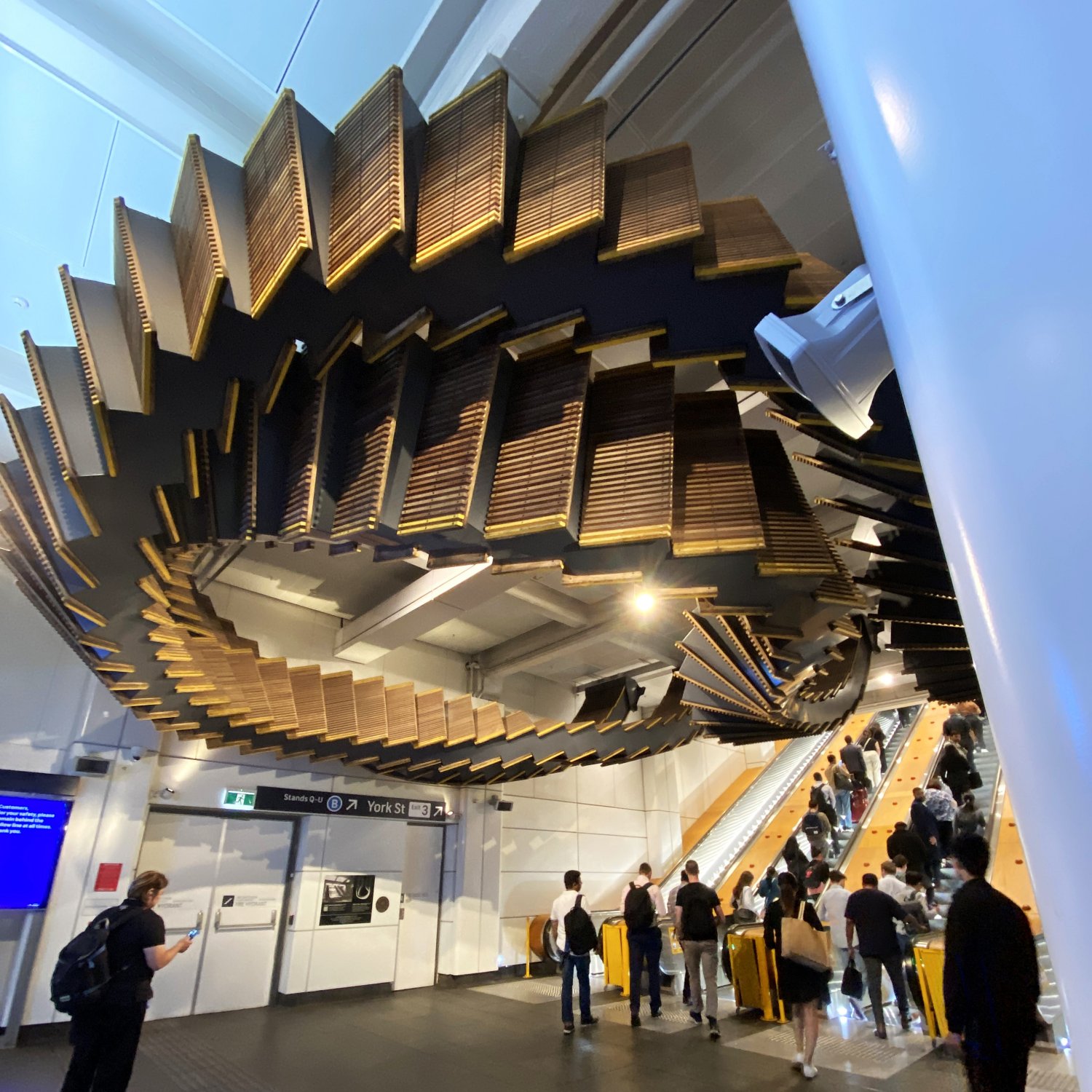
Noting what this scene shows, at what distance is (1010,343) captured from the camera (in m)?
0.53

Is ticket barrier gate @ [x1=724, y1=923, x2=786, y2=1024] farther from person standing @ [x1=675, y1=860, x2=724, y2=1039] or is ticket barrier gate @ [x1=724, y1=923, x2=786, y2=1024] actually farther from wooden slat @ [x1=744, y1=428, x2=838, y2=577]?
wooden slat @ [x1=744, y1=428, x2=838, y2=577]

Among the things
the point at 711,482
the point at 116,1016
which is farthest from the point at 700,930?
the point at 711,482

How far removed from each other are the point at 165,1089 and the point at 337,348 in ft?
18.9

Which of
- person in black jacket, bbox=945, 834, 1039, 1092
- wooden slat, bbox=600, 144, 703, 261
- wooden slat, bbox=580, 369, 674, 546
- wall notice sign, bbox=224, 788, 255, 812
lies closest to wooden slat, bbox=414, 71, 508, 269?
wooden slat, bbox=600, 144, 703, 261

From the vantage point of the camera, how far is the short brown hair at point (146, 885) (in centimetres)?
393

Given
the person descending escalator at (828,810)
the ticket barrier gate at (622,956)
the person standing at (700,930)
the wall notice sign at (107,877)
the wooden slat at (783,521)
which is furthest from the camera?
the person descending escalator at (828,810)

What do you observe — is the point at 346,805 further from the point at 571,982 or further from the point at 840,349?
the point at 840,349

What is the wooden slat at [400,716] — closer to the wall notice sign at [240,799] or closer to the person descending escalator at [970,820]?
the wall notice sign at [240,799]

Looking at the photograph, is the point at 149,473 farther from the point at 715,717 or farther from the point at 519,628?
the point at 519,628

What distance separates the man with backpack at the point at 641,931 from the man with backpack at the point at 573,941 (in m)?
0.41

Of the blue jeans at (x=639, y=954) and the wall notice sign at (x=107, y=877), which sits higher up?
the wall notice sign at (x=107, y=877)

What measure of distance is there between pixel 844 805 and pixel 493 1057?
29.1 feet

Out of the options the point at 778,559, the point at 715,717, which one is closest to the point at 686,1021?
the point at 715,717

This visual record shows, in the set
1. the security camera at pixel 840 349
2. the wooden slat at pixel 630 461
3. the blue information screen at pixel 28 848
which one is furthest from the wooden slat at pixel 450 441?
the blue information screen at pixel 28 848
